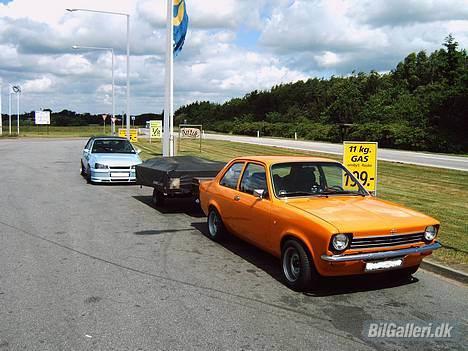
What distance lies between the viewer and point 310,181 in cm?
693

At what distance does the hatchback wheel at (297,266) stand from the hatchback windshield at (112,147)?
12267 millimetres

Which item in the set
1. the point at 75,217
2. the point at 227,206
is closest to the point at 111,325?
the point at 227,206

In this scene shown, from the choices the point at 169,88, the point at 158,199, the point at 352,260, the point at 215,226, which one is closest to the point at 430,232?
the point at 352,260

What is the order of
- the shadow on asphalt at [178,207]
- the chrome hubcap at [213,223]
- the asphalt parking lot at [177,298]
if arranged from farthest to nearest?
the shadow on asphalt at [178,207] < the chrome hubcap at [213,223] < the asphalt parking lot at [177,298]

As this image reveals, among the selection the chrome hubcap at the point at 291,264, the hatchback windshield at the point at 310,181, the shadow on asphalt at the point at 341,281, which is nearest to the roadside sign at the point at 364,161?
the hatchback windshield at the point at 310,181

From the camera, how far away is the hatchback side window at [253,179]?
23.0 feet

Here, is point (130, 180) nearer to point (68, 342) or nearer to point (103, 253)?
point (103, 253)

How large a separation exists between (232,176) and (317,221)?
2.65 m

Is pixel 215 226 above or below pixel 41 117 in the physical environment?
below

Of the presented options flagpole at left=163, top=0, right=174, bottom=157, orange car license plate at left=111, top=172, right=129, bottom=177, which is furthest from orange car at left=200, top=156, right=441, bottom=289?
flagpole at left=163, top=0, right=174, bottom=157

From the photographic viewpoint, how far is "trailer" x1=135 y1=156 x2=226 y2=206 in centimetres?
1045

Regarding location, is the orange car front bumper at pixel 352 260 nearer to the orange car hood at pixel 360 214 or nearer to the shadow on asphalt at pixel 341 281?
the orange car hood at pixel 360 214

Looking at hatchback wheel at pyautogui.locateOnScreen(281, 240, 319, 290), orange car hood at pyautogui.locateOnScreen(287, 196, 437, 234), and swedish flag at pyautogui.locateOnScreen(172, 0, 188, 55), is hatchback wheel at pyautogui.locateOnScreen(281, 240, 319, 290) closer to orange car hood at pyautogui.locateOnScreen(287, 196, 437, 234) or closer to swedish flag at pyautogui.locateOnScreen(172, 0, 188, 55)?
orange car hood at pyautogui.locateOnScreen(287, 196, 437, 234)

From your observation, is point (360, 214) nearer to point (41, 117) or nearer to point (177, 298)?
point (177, 298)
